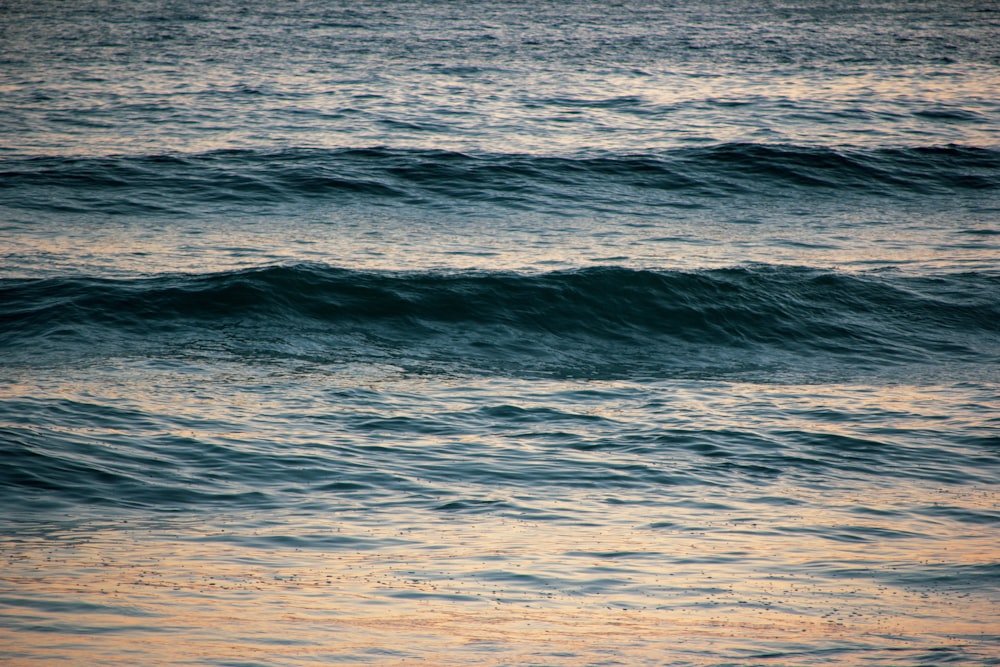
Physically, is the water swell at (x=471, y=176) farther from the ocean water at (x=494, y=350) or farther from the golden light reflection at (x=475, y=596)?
the golden light reflection at (x=475, y=596)

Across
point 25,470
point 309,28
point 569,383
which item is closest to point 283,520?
point 25,470

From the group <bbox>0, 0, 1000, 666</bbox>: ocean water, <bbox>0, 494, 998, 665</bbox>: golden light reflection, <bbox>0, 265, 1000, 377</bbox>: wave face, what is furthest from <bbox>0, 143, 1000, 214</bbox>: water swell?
<bbox>0, 494, 998, 665</bbox>: golden light reflection

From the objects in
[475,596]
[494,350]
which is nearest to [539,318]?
[494,350]

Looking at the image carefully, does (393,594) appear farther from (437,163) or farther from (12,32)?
(12,32)

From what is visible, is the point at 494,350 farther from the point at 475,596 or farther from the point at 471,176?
the point at 471,176

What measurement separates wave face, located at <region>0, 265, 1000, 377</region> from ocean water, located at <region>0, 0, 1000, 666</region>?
0.20 feet

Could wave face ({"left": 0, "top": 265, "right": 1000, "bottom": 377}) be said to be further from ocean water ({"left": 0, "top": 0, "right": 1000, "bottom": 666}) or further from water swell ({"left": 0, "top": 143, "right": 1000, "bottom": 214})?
water swell ({"left": 0, "top": 143, "right": 1000, "bottom": 214})

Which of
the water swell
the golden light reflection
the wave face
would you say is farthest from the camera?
the water swell

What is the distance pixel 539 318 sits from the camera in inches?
487

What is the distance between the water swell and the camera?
54.0 ft

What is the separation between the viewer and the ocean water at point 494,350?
5090 mm

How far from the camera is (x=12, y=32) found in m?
26.9

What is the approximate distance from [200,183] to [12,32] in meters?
13.7

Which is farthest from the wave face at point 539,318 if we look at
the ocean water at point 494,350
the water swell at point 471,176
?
the water swell at point 471,176
